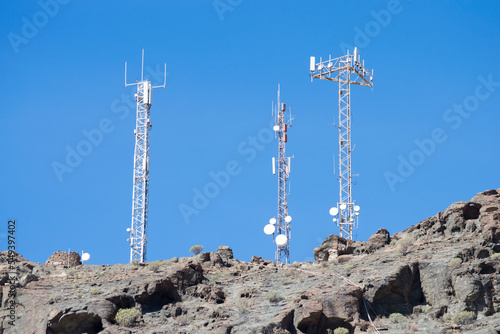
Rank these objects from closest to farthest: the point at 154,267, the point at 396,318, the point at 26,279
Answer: the point at 396,318 < the point at 26,279 < the point at 154,267

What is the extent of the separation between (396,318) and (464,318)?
3539mm

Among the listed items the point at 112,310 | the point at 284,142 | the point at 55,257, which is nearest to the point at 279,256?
the point at 284,142

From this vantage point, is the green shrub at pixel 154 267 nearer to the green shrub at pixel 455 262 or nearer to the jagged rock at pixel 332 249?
the jagged rock at pixel 332 249

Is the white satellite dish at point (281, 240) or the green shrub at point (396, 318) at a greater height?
the white satellite dish at point (281, 240)

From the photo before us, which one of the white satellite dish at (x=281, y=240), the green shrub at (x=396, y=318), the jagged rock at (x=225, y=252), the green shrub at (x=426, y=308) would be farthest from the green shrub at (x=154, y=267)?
the green shrub at (x=426, y=308)

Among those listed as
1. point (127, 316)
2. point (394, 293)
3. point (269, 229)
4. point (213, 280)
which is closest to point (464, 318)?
point (394, 293)

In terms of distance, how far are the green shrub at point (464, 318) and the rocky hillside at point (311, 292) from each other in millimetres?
57

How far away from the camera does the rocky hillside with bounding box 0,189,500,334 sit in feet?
155

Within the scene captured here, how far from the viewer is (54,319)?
159 ft

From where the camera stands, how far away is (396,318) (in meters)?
48.3

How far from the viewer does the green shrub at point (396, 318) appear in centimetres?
4812

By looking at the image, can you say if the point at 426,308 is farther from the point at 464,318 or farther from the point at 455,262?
the point at 464,318

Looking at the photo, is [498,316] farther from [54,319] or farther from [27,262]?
[27,262]

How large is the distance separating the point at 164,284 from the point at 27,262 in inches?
484
